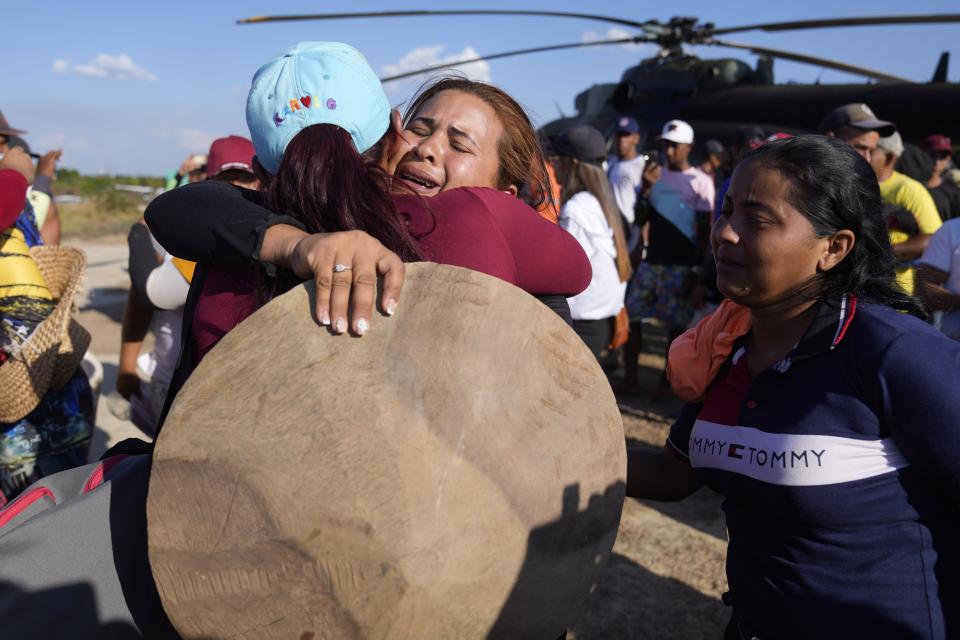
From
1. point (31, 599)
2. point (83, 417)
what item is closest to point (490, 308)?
point (31, 599)

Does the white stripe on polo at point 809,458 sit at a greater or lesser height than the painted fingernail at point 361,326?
lesser

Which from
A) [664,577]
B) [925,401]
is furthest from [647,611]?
[925,401]

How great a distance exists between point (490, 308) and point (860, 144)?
3.77 m

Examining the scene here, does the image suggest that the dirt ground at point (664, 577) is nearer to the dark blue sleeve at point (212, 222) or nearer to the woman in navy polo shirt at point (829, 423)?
the woman in navy polo shirt at point (829, 423)

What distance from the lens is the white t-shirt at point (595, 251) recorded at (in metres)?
4.03

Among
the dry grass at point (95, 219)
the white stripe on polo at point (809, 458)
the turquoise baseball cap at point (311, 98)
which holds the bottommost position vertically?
the dry grass at point (95, 219)

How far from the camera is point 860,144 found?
3.95 m

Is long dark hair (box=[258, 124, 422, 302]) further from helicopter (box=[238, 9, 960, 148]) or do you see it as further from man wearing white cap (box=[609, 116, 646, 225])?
helicopter (box=[238, 9, 960, 148])

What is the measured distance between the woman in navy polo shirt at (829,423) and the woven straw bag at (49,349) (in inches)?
89.0

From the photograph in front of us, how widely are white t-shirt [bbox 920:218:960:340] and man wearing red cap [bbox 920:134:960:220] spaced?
5.20 feet

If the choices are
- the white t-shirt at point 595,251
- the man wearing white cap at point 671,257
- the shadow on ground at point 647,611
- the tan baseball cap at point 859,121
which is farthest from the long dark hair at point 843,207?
the man wearing white cap at point 671,257

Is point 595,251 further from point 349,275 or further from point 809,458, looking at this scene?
point 349,275

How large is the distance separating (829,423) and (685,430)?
0.43m

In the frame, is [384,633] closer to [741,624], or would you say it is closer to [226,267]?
[226,267]
